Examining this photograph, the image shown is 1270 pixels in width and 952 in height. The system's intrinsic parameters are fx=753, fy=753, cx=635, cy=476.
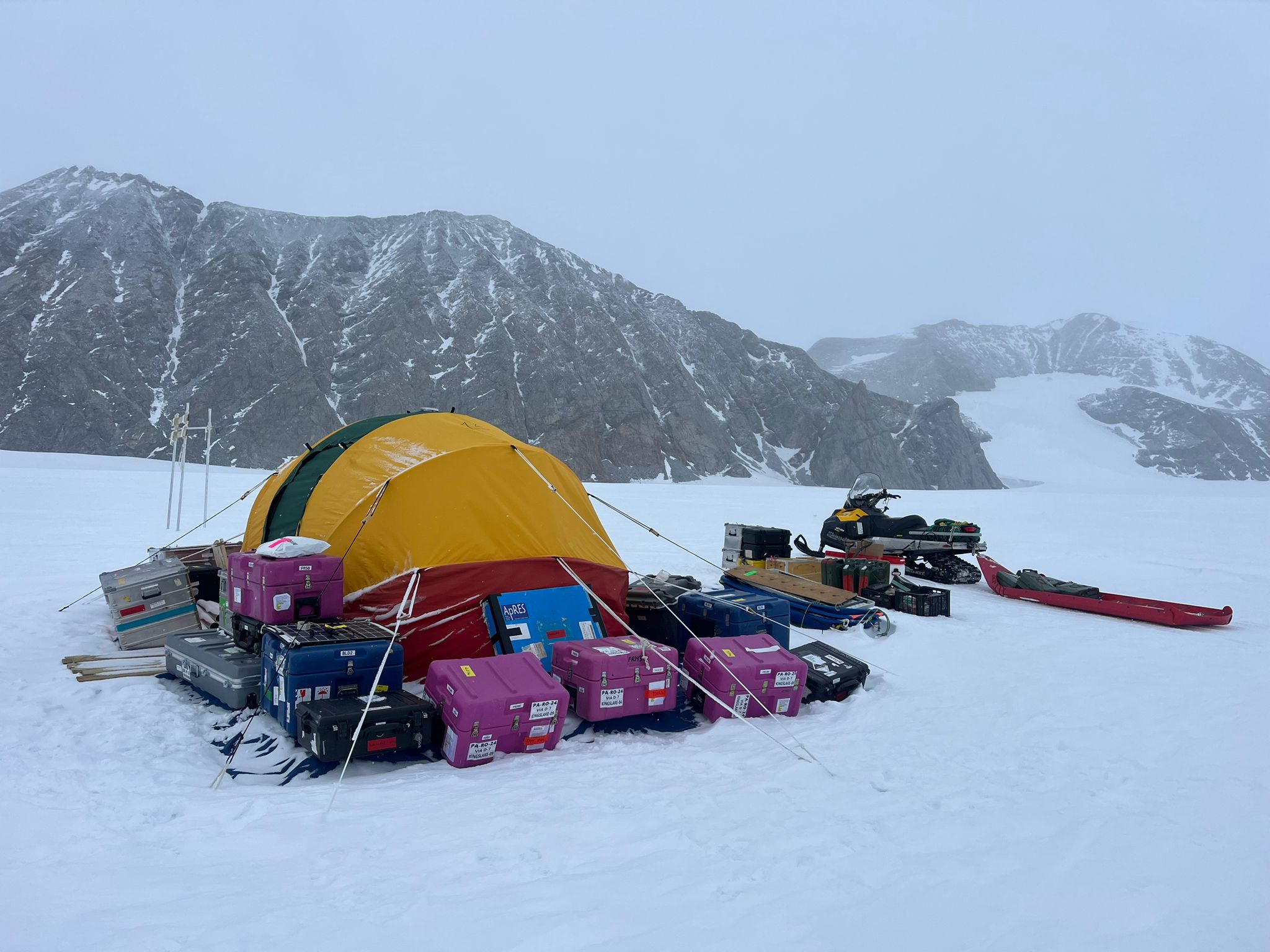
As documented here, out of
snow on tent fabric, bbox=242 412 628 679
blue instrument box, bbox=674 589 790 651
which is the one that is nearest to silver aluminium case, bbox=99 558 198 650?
snow on tent fabric, bbox=242 412 628 679

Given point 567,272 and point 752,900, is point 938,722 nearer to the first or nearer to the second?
point 752,900

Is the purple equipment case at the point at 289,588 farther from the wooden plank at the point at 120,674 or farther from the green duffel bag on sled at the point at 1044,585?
the green duffel bag on sled at the point at 1044,585

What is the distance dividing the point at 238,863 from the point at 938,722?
492 centimetres

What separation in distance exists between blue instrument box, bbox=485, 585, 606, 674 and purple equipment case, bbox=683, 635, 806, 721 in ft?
3.55

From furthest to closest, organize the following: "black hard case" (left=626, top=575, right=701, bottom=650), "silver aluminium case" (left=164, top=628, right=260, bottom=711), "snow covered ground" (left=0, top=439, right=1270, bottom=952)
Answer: "black hard case" (left=626, top=575, right=701, bottom=650) → "silver aluminium case" (left=164, top=628, right=260, bottom=711) → "snow covered ground" (left=0, top=439, right=1270, bottom=952)

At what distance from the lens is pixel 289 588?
241 inches

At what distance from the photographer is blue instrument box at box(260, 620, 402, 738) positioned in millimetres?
5230

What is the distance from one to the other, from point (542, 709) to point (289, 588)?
2.51 m

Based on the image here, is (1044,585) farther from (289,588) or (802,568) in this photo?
(289,588)

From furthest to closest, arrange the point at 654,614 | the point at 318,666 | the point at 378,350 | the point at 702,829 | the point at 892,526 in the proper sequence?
Answer: the point at 378,350, the point at 892,526, the point at 654,614, the point at 318,666, the point at 702,829

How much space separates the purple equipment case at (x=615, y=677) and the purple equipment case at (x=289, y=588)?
6.48 ft

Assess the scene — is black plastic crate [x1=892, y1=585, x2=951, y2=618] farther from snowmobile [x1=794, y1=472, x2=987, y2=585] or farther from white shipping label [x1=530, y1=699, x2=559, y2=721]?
white shipping label [x1=530, y1=699, x2=559, y2=721]

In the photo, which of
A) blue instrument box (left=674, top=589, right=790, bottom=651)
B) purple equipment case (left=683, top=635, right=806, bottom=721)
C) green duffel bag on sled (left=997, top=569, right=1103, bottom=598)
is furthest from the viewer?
green duffel bag on sled (left=997, top=569, right=1103, bottom=598)

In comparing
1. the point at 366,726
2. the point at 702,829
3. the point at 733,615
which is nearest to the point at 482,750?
the point at 366,726
